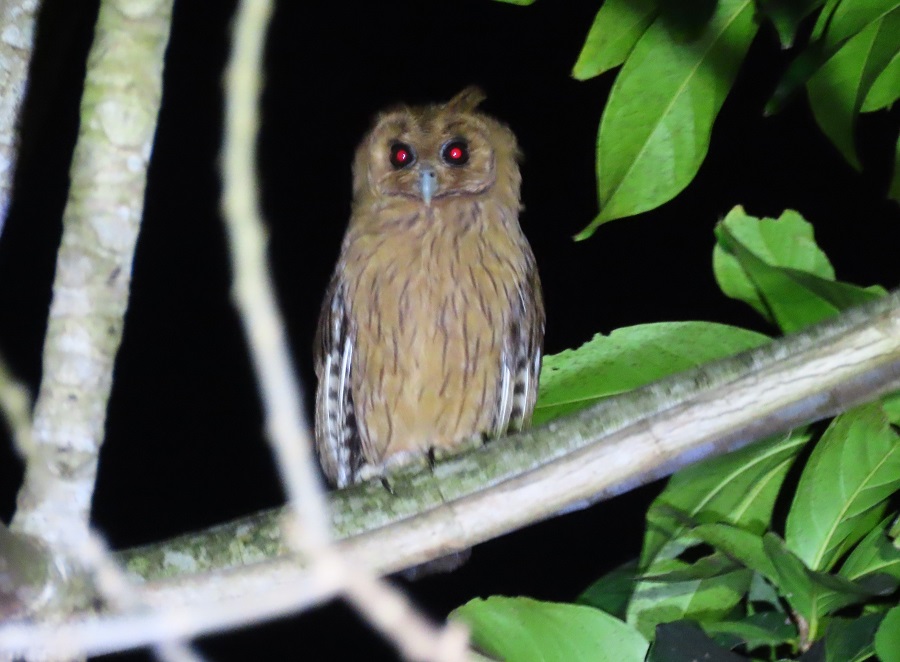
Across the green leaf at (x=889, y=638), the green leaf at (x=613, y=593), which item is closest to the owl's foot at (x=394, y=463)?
the green leaf at (x=613, y=593)

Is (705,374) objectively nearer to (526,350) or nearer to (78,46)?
(526,350)

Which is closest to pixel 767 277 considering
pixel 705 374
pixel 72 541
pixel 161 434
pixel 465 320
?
pixel 705 374

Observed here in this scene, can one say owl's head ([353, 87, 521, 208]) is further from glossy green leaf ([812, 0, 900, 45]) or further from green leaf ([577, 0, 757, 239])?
glossy green leaf ([812, 0, 900, 45])

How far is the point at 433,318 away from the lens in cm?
204

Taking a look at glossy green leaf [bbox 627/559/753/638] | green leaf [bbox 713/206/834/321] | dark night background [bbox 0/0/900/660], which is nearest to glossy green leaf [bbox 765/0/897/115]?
green leaf [bbox 713/206/834/321]

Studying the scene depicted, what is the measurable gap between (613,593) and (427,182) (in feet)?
3.82

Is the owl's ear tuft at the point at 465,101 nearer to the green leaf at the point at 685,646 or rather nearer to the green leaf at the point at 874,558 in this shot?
the green leaf at the point at 874,558

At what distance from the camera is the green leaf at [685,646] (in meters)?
0.81

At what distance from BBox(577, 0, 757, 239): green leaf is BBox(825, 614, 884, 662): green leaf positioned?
437 mm

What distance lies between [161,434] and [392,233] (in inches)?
50.4

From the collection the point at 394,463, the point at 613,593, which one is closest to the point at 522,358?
the point at 394,463

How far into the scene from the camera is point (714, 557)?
0.93 meters

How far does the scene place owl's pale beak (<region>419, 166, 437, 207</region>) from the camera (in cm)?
211

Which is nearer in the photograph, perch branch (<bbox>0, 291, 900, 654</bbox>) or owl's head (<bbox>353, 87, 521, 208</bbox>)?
perch branch (<bbox>0, 291, 900, 654</bbox>)
